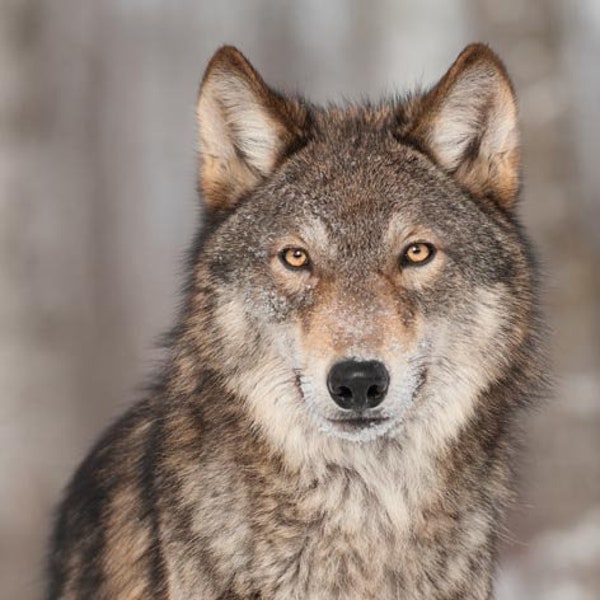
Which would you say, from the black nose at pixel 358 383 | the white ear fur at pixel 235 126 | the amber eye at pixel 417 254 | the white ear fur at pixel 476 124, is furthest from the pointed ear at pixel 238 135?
the black nose at pixel 358 383

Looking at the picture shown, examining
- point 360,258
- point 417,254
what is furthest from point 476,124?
point 360,258

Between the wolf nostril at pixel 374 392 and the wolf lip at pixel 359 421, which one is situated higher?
the wolf nostril at pixel 374 392

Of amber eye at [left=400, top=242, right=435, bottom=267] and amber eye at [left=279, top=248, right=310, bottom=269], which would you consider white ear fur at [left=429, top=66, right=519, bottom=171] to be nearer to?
amber eye at [left=400, top=242, right=435, bottom=267]

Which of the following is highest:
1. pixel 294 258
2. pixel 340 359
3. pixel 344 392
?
pixel 294 258

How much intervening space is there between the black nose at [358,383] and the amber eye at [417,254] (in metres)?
0.44

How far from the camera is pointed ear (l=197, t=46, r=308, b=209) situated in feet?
15.1

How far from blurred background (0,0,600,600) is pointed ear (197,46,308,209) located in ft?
3.70

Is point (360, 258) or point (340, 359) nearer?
point (340, 359)

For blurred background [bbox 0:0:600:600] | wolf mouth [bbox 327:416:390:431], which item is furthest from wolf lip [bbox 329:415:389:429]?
blurred background [bbox 0:0:600:600]

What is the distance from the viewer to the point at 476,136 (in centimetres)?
472

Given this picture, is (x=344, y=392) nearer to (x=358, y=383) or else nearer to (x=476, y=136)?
(x=358, y=383)

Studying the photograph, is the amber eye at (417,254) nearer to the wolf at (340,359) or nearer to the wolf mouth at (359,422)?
the wolf at (340,359)

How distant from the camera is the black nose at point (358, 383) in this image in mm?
4031

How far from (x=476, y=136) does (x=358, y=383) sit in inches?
46.9
